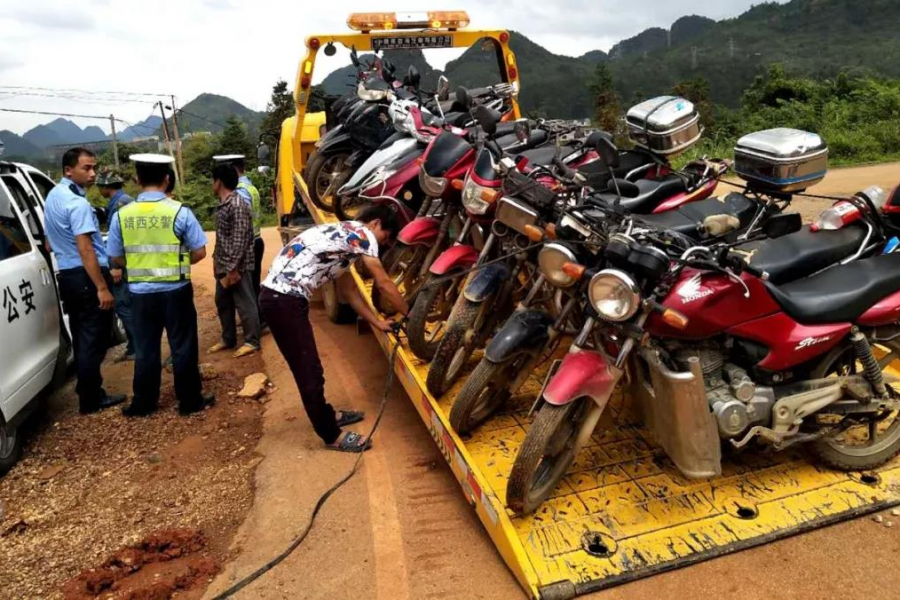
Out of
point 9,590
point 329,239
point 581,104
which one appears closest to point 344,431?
point 329,239

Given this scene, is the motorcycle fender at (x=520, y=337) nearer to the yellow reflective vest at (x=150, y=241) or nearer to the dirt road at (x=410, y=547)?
the dirt road at (x=410, y=547)

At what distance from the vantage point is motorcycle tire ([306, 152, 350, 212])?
6.87m

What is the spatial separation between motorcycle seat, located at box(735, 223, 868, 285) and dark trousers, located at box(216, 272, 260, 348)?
431cm

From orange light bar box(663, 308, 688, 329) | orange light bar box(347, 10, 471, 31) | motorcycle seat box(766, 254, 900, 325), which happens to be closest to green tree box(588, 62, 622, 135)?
orange light bar box(347, 10, 471, 31)

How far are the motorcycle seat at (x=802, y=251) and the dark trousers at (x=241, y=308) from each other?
4.31m

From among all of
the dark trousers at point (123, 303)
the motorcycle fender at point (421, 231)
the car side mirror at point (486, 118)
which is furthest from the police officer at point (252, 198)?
the car side mirror at point (486, 118)

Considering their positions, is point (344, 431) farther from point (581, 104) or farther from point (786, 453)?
point (581, 104)

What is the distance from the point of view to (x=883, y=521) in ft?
10.2

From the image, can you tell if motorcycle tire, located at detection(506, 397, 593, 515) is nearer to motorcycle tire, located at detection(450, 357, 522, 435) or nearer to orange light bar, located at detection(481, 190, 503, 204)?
motorcycle tire, located at detection(450, 357, 522, 435)

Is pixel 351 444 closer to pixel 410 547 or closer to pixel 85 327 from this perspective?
pixel 410 547

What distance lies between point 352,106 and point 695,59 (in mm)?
63383

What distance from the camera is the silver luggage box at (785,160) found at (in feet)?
11.4

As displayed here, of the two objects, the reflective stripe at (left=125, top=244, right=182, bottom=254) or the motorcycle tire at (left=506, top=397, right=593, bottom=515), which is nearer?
the motorcycle tire at (left=506, top=397, right=593, bottom=515)

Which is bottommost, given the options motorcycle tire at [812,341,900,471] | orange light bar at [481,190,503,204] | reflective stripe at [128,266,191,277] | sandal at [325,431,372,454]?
sandal at [325,431,372,454]
